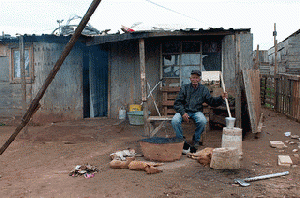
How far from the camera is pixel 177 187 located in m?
4.12

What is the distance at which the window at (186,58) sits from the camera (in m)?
9.28

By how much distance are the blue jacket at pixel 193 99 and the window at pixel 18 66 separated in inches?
251

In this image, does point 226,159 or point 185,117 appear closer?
point 226,159

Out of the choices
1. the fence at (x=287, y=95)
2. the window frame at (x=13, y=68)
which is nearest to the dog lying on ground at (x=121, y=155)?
A: the fence at (x=287, y=95)

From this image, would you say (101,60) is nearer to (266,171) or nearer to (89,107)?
(89,107)

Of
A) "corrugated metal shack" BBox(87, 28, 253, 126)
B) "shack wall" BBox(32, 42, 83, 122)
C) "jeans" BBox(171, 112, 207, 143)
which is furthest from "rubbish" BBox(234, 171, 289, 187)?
"shack wall" BBox(32, 42, 83, 122)

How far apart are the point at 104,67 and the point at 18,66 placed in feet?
10.2

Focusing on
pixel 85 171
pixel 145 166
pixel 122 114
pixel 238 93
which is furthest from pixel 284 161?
pixel 122 114

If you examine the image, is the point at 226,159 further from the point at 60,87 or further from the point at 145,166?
the point at 60,87

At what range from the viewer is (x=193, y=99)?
21.1 ft

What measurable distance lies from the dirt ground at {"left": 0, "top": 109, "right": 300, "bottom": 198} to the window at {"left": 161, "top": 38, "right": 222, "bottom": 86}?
2252mm

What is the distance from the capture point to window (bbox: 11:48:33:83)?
10502mm

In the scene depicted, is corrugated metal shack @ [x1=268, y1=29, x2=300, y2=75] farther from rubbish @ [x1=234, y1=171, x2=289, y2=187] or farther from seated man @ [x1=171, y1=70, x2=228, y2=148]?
rubbish @ [x1=234, y1=171, x2=289, y2=187]

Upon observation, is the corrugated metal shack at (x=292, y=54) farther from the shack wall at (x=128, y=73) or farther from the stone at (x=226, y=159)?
the stone at (x=226, y=159)
